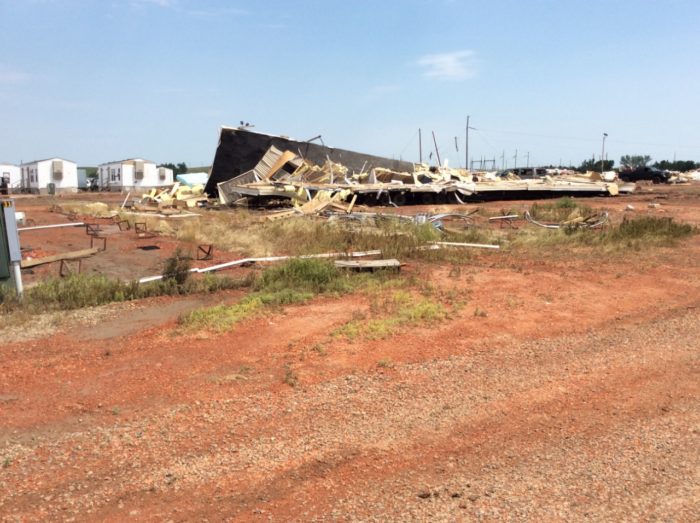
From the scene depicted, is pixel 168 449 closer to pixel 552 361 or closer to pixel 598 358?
pixel 552 361

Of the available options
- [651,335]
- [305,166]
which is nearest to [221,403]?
[651,335]

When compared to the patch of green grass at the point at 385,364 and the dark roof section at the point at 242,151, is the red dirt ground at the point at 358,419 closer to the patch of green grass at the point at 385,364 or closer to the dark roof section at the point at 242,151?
the patch of green grass at the point at 385,364

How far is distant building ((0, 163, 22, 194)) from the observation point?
51500 mm

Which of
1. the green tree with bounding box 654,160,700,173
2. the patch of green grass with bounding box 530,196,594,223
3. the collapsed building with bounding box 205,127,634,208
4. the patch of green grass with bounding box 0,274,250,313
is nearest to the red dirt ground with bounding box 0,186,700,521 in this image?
the patch of green grass with bounding box 0,274,250,313

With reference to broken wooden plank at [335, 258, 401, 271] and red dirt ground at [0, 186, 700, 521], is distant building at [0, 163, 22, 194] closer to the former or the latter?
broken wooden plank at [335, 258, 401, 271]

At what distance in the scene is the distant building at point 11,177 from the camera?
51500 millimetres

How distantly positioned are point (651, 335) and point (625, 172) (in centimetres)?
5502

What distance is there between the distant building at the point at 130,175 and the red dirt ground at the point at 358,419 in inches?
1980

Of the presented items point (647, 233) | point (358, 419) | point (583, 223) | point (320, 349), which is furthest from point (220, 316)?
point (583, 223)

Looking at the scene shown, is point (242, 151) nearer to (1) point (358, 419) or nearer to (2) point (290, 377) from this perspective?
(2) point (290, 377)

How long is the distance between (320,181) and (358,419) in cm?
2416

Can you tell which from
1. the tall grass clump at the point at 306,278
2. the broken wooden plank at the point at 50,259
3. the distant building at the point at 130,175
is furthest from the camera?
the distant building at the point at 130,175

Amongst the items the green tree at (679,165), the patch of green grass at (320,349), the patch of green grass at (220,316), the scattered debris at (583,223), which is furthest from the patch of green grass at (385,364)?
the green tree at (679,165)

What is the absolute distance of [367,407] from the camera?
16.1 ft
